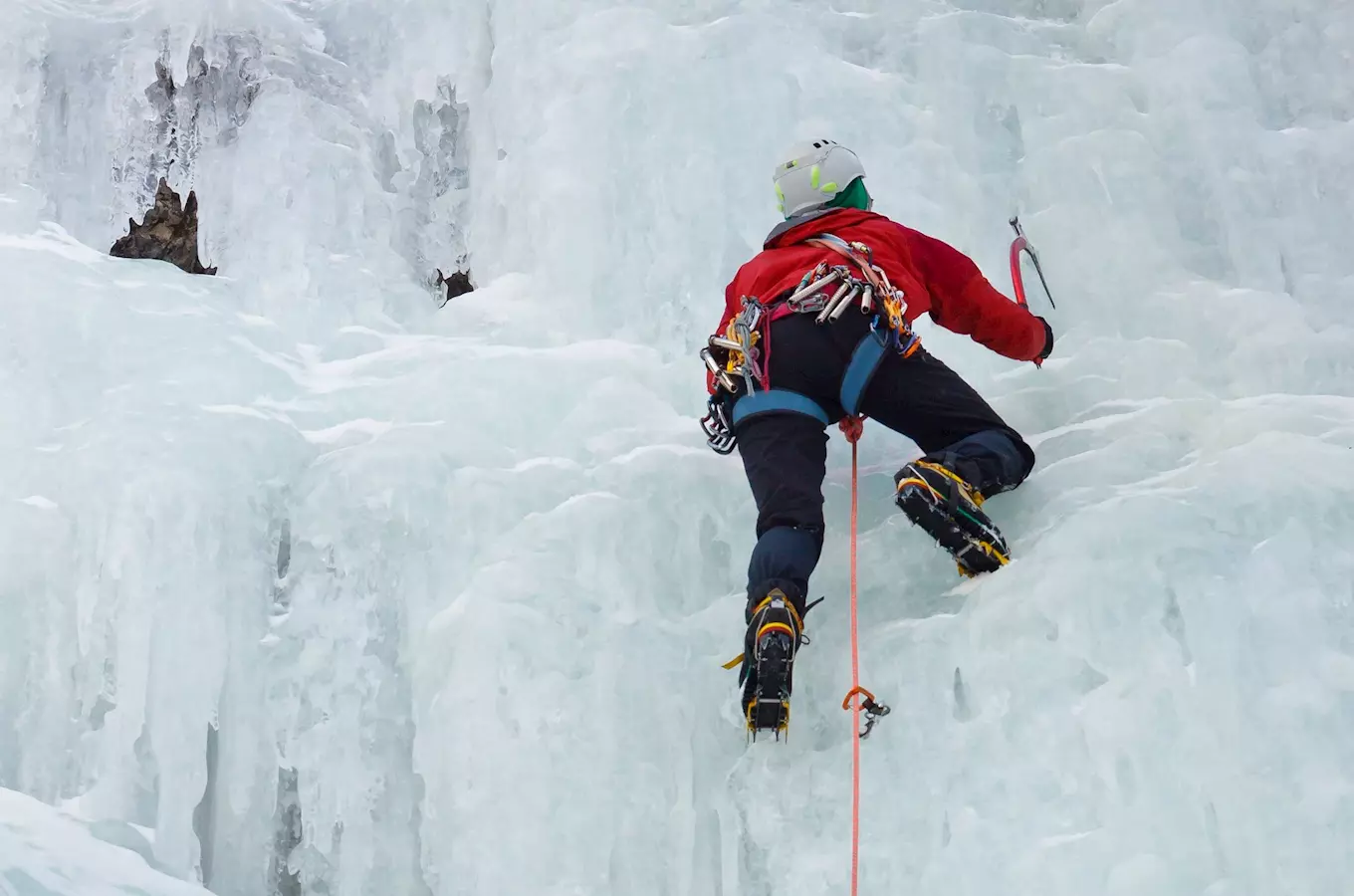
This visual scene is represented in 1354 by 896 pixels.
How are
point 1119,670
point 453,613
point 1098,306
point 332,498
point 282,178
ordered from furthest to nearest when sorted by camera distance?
point 282,178
point 1098,306
point 332,498
point 453,613
point 1119,670

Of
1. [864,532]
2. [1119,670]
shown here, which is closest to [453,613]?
[864,532]

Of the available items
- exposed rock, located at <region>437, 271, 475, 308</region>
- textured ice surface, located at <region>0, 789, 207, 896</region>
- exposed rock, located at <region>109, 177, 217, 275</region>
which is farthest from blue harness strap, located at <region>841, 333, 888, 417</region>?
exposed rock, located at <region>109, 177, 217, 275</region>

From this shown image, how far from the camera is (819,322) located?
2.71 metres

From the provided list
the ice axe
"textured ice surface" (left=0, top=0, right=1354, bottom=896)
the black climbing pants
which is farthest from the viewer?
the ice axe

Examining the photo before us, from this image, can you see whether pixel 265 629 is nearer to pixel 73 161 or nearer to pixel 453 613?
pixel 453 613

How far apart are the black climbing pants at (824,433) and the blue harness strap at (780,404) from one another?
1 centimetres

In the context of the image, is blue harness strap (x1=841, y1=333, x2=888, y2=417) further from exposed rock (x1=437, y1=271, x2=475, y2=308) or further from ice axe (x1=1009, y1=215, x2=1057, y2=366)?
exposed rock (x1=437, y1=271, x2=475, y2=308)

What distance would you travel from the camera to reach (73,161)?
382cm

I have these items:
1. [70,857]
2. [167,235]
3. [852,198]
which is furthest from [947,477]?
[167,235]

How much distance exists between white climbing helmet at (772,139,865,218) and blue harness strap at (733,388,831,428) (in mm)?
544

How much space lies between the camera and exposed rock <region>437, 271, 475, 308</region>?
3.81 m

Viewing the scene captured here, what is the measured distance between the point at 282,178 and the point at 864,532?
7.13 ft

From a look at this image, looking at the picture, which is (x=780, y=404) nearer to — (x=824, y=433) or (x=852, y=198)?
(x=824, y=433)

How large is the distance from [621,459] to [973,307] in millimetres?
963
